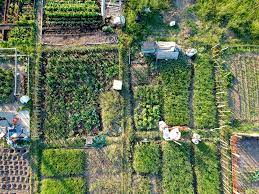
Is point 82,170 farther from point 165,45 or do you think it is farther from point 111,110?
point 165,45

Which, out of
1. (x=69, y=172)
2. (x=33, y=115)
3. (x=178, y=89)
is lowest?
(x=69, y=172)

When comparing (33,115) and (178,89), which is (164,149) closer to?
(178,89)

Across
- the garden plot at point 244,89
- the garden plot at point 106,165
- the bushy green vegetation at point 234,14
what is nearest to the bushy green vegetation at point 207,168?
the garden plot at point 244,89

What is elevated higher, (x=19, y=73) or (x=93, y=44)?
(x=93, y=44)

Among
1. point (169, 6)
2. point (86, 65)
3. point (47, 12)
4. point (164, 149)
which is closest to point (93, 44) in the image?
Answer: point (86, 65)

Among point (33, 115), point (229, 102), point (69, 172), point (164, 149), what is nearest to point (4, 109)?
point (33, 115)

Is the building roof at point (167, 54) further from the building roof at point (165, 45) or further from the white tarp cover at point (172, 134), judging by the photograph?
the white tarp cover at point (172, 134)
